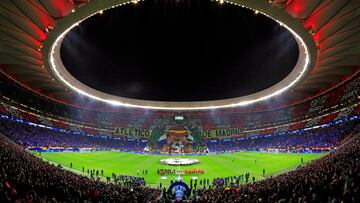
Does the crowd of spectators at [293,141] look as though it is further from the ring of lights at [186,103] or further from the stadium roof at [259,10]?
the stadium roof at [259,10]

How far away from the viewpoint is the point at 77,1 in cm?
2548

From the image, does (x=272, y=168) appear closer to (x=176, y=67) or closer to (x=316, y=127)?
(x=316, y=127)

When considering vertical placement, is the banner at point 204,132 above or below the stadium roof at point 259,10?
above

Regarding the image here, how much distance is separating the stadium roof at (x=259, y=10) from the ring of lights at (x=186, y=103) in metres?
0.12

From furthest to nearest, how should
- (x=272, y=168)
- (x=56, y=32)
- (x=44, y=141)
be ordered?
(x=44, y=141), (x=272, y=168), (x=56, y=32)

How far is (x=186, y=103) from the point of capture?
3479 inches

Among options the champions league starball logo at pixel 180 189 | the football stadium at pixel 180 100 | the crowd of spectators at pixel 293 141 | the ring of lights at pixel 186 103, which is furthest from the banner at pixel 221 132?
the champions league starball logo at pixel 180 189

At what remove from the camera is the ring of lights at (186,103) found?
26.4m

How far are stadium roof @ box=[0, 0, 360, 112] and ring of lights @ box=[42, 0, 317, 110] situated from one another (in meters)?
0.12

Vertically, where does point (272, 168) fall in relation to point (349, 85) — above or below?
below

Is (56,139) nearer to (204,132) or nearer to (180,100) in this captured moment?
(180,100)

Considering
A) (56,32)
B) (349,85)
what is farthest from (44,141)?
(349,85)

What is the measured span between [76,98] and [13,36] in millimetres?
43968

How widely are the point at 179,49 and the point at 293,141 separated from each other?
110 feet
